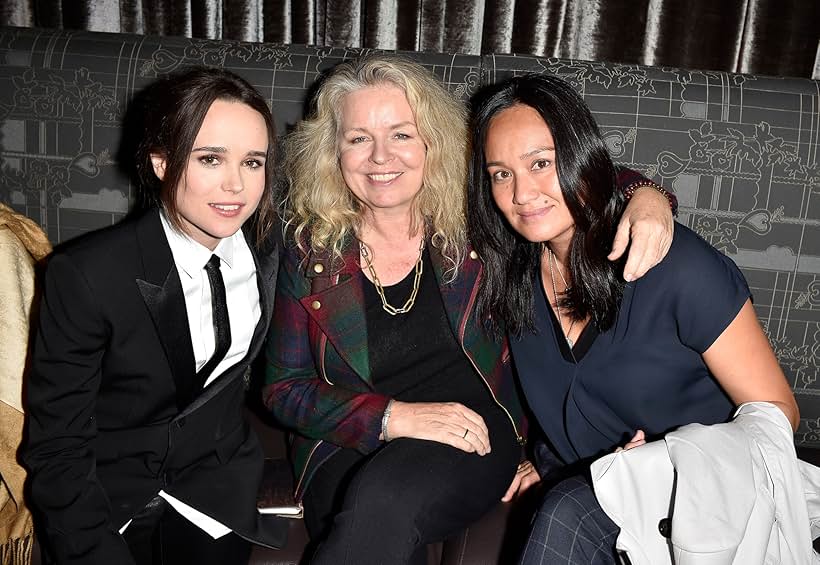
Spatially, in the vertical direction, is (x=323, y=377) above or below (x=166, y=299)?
below

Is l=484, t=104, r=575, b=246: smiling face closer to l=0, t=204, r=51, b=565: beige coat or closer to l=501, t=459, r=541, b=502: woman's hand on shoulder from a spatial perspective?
l=501, t=459, r=541, b=502: woman's hand on shoulder

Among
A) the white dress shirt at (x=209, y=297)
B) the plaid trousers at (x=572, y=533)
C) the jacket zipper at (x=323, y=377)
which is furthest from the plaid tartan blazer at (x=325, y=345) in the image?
the plaid trousers at (x=572, y=533)

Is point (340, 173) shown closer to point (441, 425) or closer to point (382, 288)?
point (382, 288)

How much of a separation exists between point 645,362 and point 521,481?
41 cm

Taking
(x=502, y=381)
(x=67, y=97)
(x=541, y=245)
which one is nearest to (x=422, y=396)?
(x=502, y=381)

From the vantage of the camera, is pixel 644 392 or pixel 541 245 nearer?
pixel 644 392

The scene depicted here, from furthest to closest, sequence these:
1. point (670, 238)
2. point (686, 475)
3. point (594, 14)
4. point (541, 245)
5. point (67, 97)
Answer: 1. point (594, 14)
2. point (67, 97)
3. point (541, 245)
4. point (670, 238)
5. point (686, 475)

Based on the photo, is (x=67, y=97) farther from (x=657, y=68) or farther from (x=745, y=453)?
(x=745, y=453)

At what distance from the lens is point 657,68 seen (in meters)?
1.87

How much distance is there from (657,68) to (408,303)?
0.89 m

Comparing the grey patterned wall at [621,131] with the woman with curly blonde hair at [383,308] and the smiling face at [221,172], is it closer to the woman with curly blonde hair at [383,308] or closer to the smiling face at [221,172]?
the woman with curly blonde hair at [383,308]

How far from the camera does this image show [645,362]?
1.42 m

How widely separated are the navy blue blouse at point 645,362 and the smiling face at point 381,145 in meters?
0.37

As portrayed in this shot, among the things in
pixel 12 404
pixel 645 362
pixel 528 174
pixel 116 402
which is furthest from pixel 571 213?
pixel 12 404
